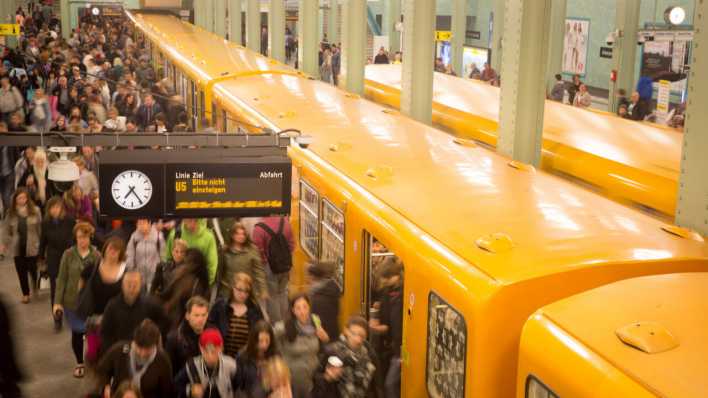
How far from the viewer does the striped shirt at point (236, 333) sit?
6285 millimetres

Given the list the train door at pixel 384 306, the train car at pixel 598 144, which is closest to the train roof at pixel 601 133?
the train car at pixel 598 144

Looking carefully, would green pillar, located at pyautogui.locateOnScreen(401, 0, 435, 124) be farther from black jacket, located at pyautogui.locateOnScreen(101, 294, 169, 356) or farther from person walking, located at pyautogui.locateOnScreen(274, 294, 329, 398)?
black jacket, located at pyautogui.locateOnScreen(101, 294, 169, 356)

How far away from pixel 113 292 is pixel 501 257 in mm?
3428

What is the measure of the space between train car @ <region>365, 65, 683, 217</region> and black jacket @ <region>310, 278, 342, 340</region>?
2.39 meters

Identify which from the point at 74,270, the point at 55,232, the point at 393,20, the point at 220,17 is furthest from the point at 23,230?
the point at 393,20

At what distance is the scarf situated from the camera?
17.8 ft

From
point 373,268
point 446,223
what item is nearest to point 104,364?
point 373,268

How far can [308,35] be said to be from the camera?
16562mm

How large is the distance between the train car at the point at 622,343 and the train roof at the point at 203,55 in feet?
33.4

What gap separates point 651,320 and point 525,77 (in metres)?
4.86

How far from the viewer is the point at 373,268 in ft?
19.3

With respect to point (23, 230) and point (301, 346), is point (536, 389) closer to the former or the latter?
point (301, 346)

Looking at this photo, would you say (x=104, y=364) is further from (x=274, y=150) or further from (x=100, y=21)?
(x=100, y=21)

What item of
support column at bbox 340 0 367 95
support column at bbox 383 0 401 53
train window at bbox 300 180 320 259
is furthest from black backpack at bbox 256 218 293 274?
support column at bbox 383 0 401 53
